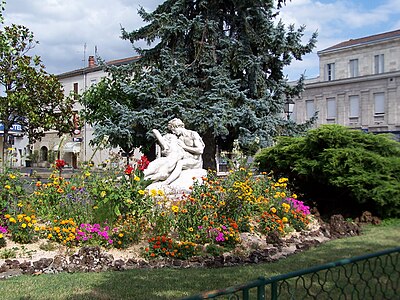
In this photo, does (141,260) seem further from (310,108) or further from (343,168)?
(310,108)

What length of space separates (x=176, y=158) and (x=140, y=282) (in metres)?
5.97

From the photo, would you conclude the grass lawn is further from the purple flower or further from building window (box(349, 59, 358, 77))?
building window (box(349, 59, 358, 77))

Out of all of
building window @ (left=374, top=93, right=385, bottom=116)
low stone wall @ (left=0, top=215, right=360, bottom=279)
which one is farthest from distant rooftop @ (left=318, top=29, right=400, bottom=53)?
low stone wall @ (left=0, top=215, right=360, bottom=279)

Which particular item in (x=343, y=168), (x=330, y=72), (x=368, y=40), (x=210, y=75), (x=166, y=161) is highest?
(x=368, y=40)

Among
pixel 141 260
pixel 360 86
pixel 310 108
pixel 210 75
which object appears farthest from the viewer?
pixel 310 108

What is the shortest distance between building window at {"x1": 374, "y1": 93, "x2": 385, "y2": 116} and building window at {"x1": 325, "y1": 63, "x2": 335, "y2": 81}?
6039 millimetres

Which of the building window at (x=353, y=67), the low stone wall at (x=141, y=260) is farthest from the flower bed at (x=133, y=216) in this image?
the building window at (x=353, y=67)

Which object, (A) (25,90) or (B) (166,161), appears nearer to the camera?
(B) (166,161)

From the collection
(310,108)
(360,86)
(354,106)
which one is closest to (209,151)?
(354,106)

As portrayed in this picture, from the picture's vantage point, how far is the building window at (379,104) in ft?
132

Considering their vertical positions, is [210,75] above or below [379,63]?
below

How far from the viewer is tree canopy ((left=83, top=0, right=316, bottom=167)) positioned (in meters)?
17.2

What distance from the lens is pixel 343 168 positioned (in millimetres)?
10312

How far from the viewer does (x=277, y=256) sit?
675cm
